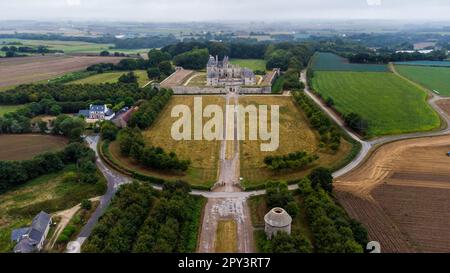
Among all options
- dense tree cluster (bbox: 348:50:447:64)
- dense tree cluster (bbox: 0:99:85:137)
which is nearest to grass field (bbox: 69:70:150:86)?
dense tree cluster (bbox: 0:99:85:137)

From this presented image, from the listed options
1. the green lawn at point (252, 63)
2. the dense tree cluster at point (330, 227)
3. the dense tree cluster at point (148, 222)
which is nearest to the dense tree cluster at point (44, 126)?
the dense tree cluster at point (148, 222)

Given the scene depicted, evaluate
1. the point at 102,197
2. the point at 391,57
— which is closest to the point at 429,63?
the point at 391,57

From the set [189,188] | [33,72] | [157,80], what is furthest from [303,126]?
[33,72]

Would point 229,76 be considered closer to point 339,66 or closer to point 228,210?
point 339,66

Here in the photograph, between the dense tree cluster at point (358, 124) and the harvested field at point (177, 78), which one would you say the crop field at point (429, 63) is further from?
the dense tree cluster at point (358, 124)

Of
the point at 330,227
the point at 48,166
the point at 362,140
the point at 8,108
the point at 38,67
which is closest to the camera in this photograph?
the point at 330,227
